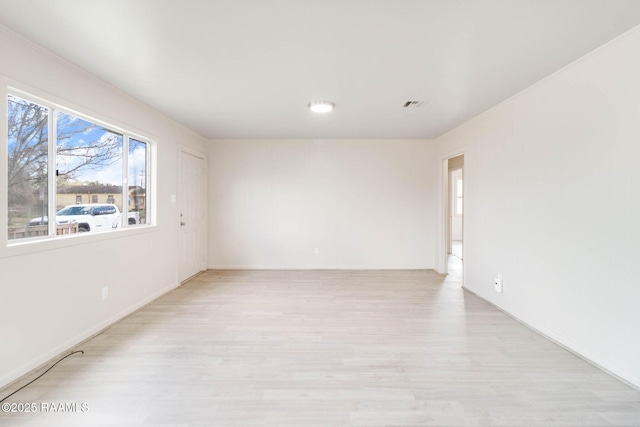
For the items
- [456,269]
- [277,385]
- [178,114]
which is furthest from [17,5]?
[456,269]

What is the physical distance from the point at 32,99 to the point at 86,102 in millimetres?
475

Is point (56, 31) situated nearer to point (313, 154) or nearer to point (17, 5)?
point (17, 5)

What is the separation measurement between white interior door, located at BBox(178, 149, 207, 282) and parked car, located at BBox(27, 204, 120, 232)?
1329mm

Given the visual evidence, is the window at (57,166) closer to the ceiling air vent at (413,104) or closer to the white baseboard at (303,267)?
the white baseboard at (303,267)

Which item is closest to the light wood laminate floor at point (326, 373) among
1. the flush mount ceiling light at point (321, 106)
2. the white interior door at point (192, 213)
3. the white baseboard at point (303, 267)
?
the white interior door at point (192, 213)

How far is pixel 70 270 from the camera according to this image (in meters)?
2.51

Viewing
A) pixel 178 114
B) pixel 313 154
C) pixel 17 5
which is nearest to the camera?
pixel 17 5

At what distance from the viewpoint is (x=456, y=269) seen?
5602 millimetres

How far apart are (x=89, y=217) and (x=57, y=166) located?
58cm

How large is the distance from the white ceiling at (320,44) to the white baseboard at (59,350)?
238 centimetres

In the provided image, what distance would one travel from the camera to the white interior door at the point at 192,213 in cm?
458

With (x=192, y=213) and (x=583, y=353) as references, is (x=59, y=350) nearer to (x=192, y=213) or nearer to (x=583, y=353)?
(x=192, y=213)

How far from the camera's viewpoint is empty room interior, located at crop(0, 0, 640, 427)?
1.82 meters

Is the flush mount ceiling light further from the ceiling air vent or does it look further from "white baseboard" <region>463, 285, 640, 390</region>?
"white baseboard" <region>463, 285, 640, 390</region>
